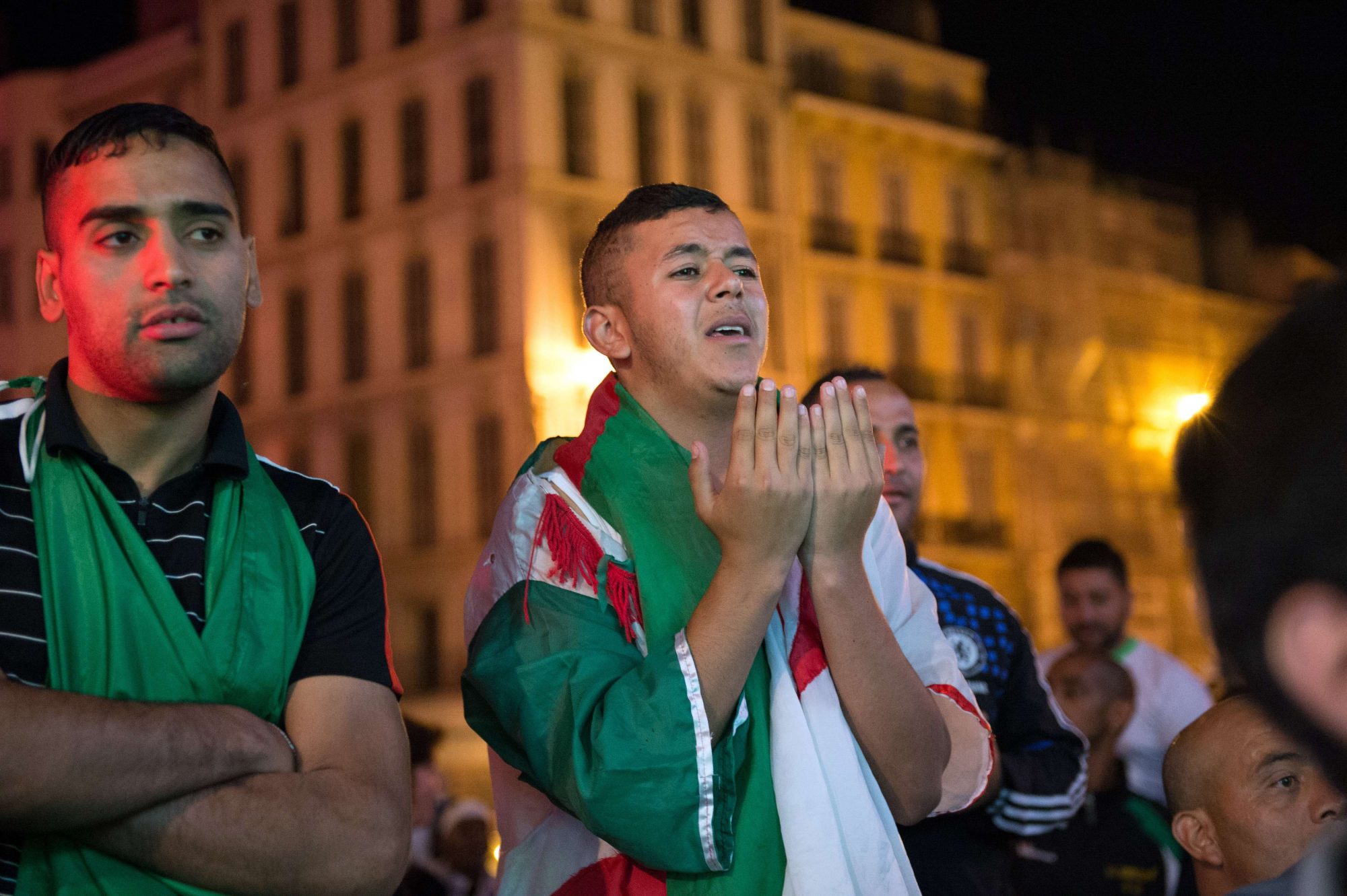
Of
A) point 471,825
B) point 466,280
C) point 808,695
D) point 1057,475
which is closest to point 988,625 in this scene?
point 808,695

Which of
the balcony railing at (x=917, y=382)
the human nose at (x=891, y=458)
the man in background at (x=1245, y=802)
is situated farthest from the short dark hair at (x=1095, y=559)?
the balcony railing at (x=917, y=382)

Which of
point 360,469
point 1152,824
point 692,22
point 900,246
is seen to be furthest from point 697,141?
point 1152,824

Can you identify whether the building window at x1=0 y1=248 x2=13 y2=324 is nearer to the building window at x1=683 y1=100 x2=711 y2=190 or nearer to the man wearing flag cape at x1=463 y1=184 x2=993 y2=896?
the building window at x1=683 y1=100 x2=711 y2=190

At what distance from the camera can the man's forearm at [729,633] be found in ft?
7.78

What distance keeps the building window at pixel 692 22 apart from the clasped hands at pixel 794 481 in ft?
93.4

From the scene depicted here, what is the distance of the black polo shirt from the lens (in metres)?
2.18

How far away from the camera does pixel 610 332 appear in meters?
3.00

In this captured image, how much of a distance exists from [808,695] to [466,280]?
25671 millimetres

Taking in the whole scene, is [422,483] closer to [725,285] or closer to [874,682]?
[725,285]

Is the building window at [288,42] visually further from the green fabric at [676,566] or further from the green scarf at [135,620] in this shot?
the green scarf at [135,620]

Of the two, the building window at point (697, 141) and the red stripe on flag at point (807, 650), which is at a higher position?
the building window at point (697, 141)

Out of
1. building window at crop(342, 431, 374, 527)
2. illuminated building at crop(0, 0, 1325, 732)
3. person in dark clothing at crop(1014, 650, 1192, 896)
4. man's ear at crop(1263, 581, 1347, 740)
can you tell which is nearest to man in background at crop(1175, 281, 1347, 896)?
man's ear at crop(1263, 581, 1347, 740)

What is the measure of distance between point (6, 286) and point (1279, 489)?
33.6 m

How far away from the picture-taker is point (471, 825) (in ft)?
24.9
